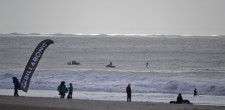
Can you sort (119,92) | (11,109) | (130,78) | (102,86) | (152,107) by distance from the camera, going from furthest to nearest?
(130,78) → (102,86) → (119,92) → (152,107) → (11,109)

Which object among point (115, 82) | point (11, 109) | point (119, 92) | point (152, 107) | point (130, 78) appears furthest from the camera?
point (130, 78)

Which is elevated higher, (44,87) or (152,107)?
(44,87)

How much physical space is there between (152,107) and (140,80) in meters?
25.7

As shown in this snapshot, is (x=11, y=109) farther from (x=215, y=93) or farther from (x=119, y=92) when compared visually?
(x=215, y=93)

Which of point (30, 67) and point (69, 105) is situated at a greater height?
point (30, 67)

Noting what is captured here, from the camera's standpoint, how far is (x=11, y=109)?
19.4m

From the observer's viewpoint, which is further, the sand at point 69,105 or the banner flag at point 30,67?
the banner flag at point 30,67

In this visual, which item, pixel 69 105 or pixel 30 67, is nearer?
pixel 69 105

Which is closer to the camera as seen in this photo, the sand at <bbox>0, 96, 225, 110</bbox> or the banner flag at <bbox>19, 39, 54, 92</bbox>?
the sand at <bbox>0, 96, 225, 110</bbox>

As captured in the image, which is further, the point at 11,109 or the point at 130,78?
Result: the point at 130,78

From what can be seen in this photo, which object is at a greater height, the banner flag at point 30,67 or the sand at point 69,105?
the banner flag at point 30,67

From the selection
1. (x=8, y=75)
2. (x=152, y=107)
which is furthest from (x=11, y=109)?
(x=8, y=75)

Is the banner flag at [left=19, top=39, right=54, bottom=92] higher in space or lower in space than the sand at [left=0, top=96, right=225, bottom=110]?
higher

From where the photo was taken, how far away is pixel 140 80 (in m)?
47.8
